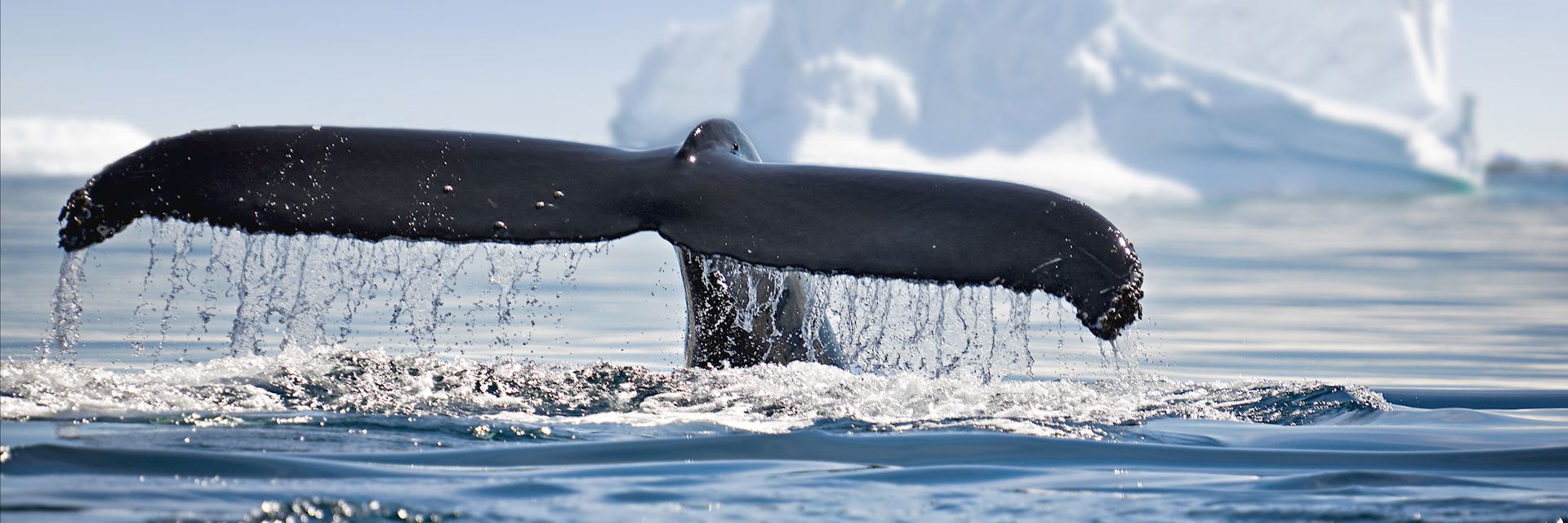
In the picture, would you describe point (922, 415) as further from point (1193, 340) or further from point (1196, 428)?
point (1193, 340)

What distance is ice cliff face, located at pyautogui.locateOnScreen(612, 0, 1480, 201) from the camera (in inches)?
1628

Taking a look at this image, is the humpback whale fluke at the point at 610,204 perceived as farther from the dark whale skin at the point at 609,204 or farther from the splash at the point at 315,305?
the splash at the point at 315,305

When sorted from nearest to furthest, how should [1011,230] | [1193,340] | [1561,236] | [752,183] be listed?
[1011,230], [752,183], [1193,340], [1561,236]

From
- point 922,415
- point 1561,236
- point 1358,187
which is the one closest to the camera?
point 922,415

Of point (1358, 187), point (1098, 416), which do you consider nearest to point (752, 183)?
point (1098, 416)

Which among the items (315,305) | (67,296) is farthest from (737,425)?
(315,305)

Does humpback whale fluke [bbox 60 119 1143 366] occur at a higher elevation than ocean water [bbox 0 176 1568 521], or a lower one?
higher

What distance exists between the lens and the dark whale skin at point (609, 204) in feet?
14.8

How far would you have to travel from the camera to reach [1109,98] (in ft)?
140

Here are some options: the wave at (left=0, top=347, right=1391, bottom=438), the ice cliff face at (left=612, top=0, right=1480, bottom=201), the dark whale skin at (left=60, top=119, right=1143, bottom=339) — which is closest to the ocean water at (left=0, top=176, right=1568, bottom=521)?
the wave at (left=0, top=347, right=1391, bottom=438)

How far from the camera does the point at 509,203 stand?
482 cm

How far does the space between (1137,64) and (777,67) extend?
919 centimetres

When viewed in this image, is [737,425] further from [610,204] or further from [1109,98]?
[1109,98]

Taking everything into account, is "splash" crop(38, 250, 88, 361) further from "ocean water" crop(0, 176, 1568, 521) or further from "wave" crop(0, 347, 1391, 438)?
"wave" crop(0, 347, 1391, 438)
